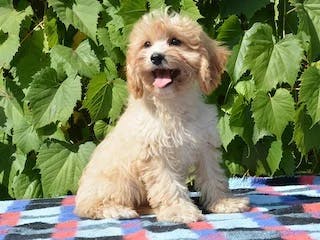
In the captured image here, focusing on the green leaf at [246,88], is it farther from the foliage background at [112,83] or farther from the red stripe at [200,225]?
the red stripe at [200,225]

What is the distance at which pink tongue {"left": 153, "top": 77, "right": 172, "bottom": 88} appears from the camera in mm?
3836

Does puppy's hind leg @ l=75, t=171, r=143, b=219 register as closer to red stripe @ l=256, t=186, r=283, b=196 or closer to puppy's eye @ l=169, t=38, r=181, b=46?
puppy's eye @ l=169, t=38, r=181, b=46

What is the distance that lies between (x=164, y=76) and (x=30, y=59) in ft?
5.13

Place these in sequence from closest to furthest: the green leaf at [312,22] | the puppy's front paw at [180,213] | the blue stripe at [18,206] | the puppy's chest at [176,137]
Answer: the puppy's front paw at [180,213] → the puppy's chest at [176,137] → the blue stripe at [18,206] → the green leaf at [312,22]

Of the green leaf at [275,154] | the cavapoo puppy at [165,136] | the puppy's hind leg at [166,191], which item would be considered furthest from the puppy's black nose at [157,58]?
the green leaf at [275,154]

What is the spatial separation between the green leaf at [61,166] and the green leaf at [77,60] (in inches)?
19.7

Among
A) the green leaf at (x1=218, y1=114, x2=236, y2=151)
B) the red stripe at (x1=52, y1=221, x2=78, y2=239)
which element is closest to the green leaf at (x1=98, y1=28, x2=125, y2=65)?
the green leaf at (x1=218, y1=114, x2=236, y2=151)

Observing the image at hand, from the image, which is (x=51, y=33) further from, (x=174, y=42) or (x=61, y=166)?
(x=174, y=42)

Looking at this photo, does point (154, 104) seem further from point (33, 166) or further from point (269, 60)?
point (33, 166)

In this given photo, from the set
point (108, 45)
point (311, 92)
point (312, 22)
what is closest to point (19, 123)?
point (108, 45)

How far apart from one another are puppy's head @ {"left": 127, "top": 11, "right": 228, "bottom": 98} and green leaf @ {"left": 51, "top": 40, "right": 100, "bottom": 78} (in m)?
1.06

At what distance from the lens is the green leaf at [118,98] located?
4906 mm

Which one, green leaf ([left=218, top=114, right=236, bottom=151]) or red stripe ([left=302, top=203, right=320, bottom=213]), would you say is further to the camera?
green leaf ([left=218, top=114, right=236, bottom=151])

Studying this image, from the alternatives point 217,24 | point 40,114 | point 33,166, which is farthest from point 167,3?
point 33,166
